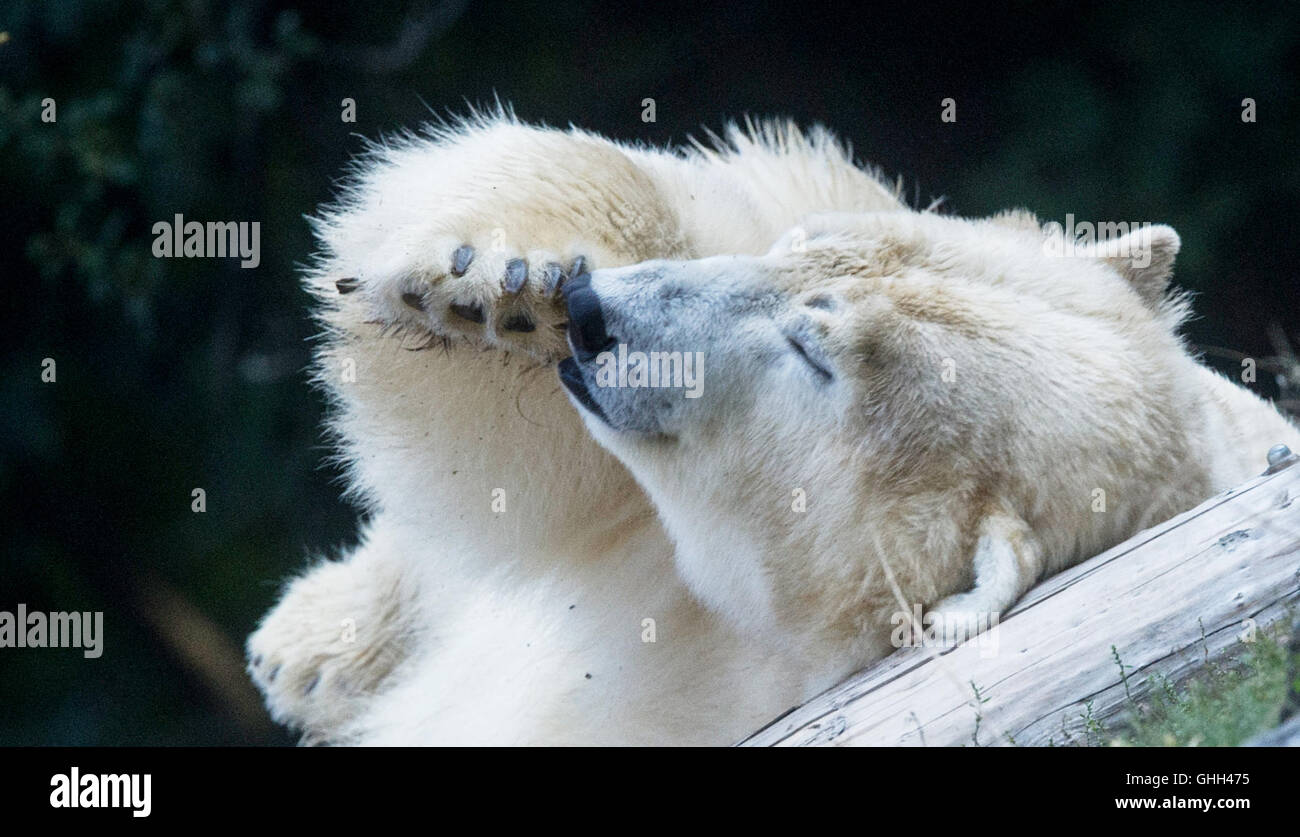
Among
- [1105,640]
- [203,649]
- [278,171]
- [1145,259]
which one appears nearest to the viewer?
[1105,640]

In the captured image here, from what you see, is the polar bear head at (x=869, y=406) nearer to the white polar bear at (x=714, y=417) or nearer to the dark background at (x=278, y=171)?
the white polar bear at (x=714, y=417)

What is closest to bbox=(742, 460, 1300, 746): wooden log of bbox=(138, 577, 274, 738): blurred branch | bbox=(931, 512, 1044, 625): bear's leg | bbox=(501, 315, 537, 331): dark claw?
bbox=(931, 512, 1044, 625): bear's leg

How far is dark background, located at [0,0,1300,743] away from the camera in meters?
4.70

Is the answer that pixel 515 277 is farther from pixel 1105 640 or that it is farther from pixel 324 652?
pixel 324 652

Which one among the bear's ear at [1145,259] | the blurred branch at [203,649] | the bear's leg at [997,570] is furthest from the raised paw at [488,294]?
the blurred branch at [203,649]

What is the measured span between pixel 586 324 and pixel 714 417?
0.27 meters

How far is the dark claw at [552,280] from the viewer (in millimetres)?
2084

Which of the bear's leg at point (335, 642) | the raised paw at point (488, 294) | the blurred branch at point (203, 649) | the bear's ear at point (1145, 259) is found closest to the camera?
the raised paw at point (488, 294)

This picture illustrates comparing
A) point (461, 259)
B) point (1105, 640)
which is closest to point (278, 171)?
point (461, 259)

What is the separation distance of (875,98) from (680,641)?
3813 millimetres

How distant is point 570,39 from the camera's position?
5.36 meters

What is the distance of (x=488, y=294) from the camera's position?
2068 mm

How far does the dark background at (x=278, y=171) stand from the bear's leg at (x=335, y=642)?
1.84 metres
